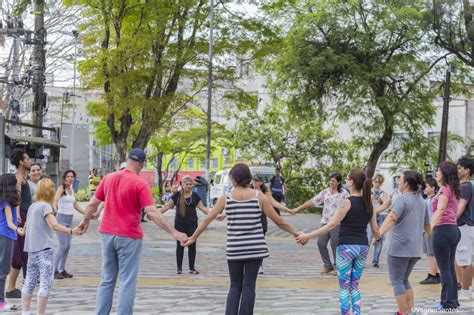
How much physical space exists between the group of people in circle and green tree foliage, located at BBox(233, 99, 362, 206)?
38.6 metres

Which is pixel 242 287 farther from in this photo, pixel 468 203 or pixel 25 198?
pixel 25 198

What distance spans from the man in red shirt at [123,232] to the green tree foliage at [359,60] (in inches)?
1017

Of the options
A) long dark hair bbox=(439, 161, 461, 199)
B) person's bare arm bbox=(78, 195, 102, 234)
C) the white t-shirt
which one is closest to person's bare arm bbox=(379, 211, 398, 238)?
long dark hair bbox=(439, 161, 461, 199)

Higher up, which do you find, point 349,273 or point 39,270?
point 349,273

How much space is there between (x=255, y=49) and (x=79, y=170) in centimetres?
4295

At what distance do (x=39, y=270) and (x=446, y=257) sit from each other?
4.46 meters

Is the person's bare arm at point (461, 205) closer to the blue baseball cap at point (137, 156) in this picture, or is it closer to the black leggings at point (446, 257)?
the black leggings at point (446, 257)

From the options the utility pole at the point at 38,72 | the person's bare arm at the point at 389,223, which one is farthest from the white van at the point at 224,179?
the person's bare arm at the point at 389,223

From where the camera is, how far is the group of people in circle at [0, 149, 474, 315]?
26.2 feet

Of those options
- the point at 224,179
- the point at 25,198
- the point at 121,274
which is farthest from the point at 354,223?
the point at 224,179

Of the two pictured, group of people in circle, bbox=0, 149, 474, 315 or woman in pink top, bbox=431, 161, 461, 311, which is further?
woman in pink top, bbox=431, 161, 461, 311

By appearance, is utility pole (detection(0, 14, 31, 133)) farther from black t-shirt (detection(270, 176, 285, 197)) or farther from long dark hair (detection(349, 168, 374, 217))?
long dark hair (detection(349, 168, 374, 217))

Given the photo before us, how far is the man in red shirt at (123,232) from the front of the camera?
7.93m

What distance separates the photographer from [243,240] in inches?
314
